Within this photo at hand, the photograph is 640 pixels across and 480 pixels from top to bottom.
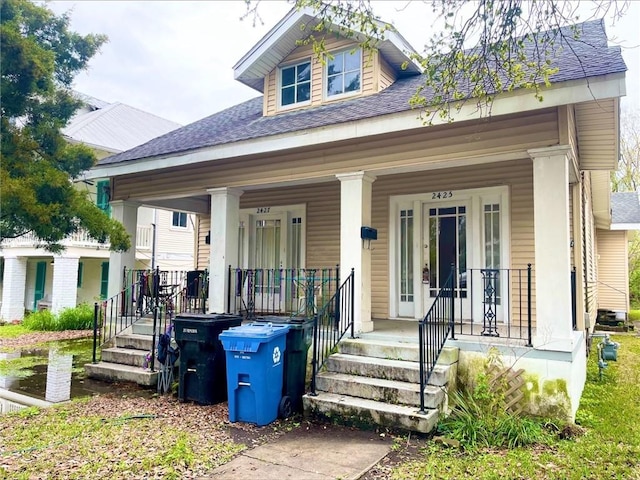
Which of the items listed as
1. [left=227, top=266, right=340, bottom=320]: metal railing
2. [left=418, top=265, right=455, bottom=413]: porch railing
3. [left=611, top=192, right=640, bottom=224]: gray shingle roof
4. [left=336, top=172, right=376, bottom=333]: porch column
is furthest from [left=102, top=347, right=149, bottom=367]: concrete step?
[left=611, top=192, right=640, bottom=224]: gray shingle roof

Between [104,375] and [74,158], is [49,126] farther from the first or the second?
[104,375]

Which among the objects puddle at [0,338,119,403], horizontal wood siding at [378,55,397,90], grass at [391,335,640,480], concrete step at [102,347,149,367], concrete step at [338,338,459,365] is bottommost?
puddle at [0,338,119,403]

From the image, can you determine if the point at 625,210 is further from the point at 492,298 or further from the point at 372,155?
the point at 372,155

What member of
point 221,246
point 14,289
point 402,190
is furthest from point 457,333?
point 14,289

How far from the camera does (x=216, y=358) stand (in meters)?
5.61

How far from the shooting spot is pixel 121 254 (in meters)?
8.82

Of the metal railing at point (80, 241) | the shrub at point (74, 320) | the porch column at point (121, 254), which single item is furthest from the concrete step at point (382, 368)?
the metal railing at point (80, 241)

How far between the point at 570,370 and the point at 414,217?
3704 millimetres

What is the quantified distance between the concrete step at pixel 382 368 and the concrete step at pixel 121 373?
2620 millimetres

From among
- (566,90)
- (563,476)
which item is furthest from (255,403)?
(566,90)

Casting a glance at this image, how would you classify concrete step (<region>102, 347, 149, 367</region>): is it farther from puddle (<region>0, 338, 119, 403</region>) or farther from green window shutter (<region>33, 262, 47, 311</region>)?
green window shutter (<region>33, 262, 47, 311</region>)

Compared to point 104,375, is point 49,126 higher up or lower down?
higher up

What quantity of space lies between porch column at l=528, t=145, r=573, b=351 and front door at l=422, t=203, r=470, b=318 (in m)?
2.26

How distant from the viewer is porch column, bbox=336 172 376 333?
6242mm
